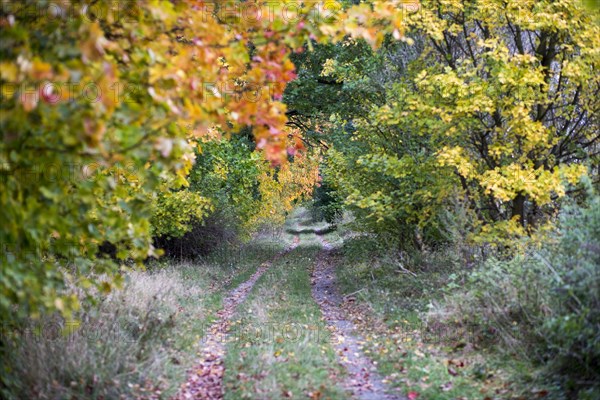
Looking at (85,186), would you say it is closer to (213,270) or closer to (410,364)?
(410,364)

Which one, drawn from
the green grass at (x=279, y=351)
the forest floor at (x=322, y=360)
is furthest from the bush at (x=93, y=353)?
the green grass at (x=279, y=351)

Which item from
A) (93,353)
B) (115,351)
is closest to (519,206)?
A: (115,351)

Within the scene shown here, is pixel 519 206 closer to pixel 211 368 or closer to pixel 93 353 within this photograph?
pixel 211 368

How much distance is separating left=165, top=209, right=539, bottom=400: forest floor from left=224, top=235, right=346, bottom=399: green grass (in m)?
0.01

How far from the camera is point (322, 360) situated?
283 inches

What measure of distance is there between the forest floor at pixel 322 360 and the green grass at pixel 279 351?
0.5 inches

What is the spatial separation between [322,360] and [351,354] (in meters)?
0.85

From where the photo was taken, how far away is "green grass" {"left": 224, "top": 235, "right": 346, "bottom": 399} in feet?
20.0

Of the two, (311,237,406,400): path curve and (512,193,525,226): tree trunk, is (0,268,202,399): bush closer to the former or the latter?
(311,237,406,400): path curve

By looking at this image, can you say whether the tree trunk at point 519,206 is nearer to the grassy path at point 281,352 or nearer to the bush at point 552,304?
the bush at point 552,304

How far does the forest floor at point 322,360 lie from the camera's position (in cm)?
614

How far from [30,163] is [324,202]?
98.5ft

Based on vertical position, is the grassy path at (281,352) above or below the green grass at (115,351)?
below

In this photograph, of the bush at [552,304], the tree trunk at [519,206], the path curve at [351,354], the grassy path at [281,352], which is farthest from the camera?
the tree trunk at [519,206]
